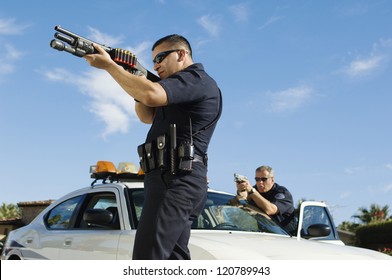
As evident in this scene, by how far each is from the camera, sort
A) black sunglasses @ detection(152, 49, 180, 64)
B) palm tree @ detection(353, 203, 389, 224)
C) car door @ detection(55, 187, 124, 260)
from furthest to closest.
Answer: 1. palm tree @ detection(353, 203, 389, 224)
2. car door @ detection(55, 187, 124, 260)
3. black sunglasses @ detection(152, 49, 180, 64)

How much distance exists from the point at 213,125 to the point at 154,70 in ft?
1.82

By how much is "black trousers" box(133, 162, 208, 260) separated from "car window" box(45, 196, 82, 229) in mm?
2431

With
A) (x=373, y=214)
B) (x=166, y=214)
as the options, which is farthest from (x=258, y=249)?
(x=373, y=214)

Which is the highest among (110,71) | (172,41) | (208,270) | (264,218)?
(172,41)

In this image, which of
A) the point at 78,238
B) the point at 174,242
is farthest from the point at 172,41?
the point at 78,238

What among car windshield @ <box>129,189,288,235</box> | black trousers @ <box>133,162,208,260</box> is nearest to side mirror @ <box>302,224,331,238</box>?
car windshield @ <box>129,189,288,235</box>

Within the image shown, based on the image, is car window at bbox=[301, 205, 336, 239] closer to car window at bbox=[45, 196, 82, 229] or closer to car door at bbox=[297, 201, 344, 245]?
car door at bbox=[297, 201, 344, 245]

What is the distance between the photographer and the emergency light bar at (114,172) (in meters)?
5.46

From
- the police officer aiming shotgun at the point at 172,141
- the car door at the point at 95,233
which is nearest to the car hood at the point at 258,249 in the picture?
the police officer aiming shotgun at the point at 172,141

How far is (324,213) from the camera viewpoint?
632cm

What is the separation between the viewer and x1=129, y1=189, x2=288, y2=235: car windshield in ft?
15.5

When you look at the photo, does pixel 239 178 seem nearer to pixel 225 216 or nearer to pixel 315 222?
pixel 225 216

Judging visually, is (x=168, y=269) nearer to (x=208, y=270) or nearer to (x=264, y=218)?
(x=208, y=270)

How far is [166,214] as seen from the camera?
3.00 metres
